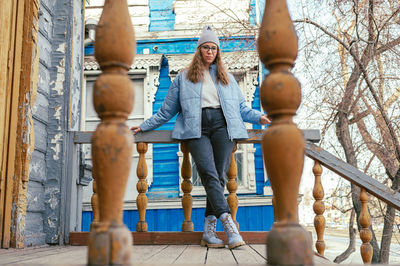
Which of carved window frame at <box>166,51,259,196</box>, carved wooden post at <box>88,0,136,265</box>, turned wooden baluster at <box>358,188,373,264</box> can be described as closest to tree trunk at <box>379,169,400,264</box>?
carved window frame at <box>166,51,259,196</box>

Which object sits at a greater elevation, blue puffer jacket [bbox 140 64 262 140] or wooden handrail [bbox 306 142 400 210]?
blue puffer jacket [bbox 140 64 262 140]

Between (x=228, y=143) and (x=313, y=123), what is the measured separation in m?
4.22

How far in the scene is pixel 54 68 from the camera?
133 inches

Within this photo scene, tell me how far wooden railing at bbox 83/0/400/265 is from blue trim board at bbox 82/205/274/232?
536 cm

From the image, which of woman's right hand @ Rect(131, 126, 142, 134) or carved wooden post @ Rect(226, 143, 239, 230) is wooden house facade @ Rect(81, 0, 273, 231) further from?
woman's right hand @ Rect(131, 126, 142, 134)

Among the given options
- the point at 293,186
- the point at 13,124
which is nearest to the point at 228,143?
the point at 13,124

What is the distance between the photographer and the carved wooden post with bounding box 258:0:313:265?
3.61ft

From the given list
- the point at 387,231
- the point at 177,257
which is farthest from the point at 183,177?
the point at 387,231

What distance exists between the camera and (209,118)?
9.20 feet

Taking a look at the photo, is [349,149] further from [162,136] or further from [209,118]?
[209,118]

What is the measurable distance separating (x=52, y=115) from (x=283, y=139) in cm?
261

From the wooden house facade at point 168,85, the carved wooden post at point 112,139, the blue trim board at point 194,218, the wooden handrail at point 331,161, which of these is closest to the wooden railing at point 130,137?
the carved wooden post at point 112,139

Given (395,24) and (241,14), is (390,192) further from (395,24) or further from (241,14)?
(241,14)

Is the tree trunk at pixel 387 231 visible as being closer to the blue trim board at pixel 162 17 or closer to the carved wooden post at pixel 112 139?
the blue trim board at pixel 162 17
